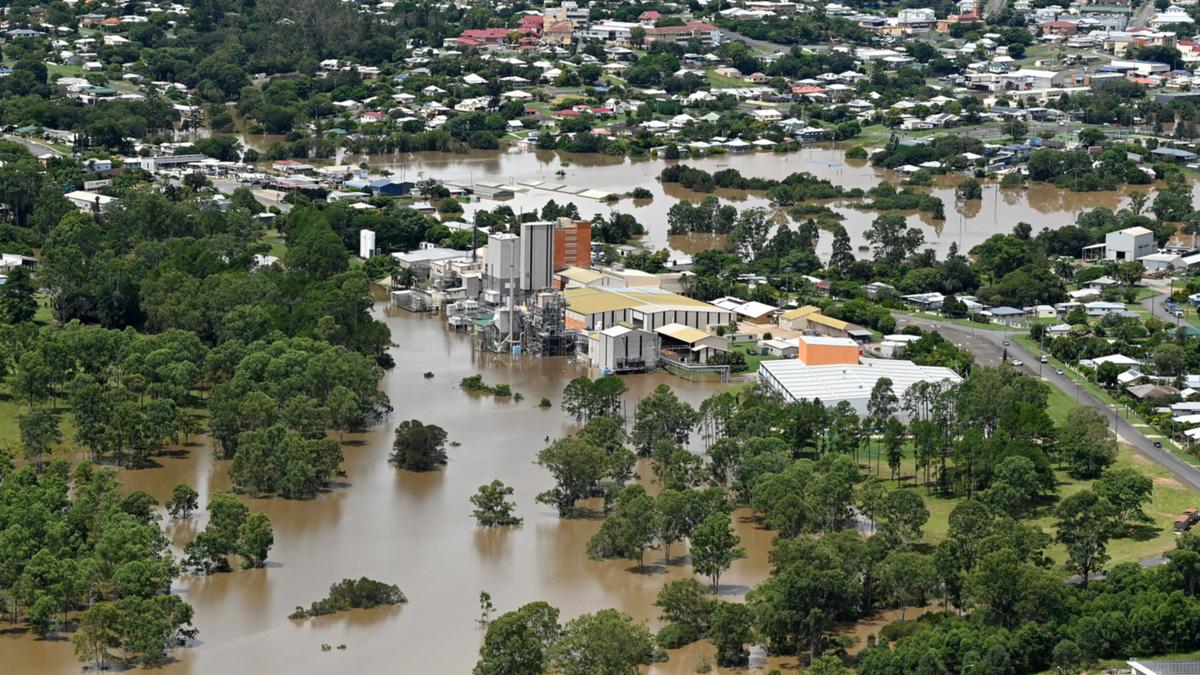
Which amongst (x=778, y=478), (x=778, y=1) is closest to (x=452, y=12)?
(x=778, y=1)

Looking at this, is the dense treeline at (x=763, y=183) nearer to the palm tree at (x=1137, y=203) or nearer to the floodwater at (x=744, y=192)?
the floodwater at (x=744, y=192)

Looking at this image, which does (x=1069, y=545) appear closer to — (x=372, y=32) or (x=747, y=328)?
(x=747, y=328)

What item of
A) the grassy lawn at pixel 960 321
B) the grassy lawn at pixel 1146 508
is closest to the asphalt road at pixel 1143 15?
the grassy lawn at pixel 960 321

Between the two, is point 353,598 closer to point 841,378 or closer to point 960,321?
point 841,378

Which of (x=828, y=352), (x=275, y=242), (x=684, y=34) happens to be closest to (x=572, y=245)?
(x=275, y=242)

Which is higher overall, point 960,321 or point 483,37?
point 960,321
